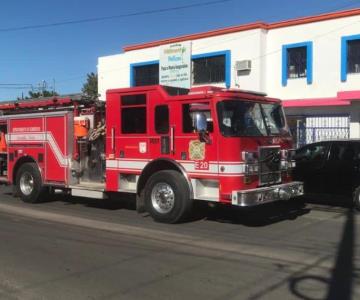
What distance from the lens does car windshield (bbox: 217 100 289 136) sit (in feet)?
32.7

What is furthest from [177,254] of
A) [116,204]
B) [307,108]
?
[307,108]

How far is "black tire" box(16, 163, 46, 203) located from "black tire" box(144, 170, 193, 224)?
368cm

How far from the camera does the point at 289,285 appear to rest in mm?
6258

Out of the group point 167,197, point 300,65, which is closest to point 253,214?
point 167,197

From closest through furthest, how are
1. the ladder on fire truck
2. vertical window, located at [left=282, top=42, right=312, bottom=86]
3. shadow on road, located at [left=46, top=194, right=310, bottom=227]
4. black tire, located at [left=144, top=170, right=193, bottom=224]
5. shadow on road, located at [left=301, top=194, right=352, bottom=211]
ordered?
black tire, located at [left=144, top=170, right=193, bottom=224]
shadow on road, located at [left=46, top=194, right=310, bottom=227]
the ladder on fire truck
shadow on road, located at [left=301, top=194, right=352, bottom=211]
vertical window, located at [left=282, top=42, right=312, bottom=86]

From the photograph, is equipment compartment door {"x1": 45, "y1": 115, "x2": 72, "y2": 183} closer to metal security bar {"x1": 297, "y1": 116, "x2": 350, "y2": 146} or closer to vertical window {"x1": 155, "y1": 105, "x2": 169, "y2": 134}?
vertical window {"x1": 155, "y1": 105, "x2": 169, "y2": 134}

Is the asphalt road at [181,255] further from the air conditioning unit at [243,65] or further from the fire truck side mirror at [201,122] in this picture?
the air conditioning unit at [243,65]

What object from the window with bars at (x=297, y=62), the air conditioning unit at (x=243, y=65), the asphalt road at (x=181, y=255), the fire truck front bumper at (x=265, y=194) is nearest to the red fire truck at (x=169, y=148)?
the fire truck front bumper at (x=265, y=194)

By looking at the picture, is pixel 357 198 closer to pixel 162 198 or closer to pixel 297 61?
pixel 162 198

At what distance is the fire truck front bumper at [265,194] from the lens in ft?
31.2

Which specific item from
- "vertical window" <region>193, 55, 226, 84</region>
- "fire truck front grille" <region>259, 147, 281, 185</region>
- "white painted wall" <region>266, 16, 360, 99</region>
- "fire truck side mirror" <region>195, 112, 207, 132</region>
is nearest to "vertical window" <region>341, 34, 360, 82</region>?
"white painted wall" <region>266, 16, 360, 99</region>

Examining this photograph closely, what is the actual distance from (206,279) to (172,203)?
4.10m

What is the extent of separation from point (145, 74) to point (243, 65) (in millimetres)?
6787

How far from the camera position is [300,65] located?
935 inches
